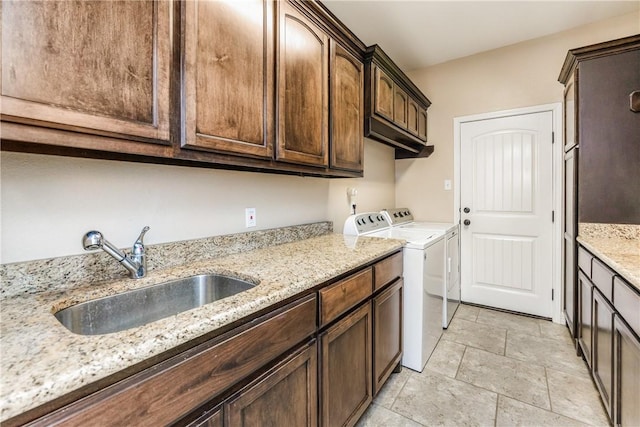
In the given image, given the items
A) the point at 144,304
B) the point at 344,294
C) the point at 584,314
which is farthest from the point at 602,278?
the point at 144,304

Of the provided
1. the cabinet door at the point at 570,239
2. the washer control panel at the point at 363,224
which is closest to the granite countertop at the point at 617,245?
the cabinet door at the point at 570,239

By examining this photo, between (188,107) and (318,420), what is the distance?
1.30m

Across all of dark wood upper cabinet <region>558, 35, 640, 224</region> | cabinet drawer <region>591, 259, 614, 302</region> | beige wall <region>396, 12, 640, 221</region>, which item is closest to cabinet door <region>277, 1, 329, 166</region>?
cabinet drawer <region>591, 259, 614, 302</region>

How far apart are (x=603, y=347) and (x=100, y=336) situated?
7.20 feet

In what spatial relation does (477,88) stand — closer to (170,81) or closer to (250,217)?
(250,217)

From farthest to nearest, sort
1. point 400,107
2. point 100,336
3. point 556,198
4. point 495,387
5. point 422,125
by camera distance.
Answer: point 422,125
point 556,198
point 400,107
point 495,387
point 100,336

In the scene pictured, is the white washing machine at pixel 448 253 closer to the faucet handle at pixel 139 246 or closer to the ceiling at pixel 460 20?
the ceiling at pixel 460 20

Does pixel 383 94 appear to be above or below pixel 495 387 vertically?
above

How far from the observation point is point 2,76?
0.67 metres

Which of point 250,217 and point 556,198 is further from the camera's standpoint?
point 556,198

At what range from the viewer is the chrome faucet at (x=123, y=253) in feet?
3.32

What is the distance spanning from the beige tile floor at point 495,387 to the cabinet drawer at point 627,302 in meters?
0.75

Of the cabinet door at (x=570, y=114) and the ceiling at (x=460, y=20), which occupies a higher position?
the ceiling at (x=460, y=20)

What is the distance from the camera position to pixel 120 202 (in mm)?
1163
